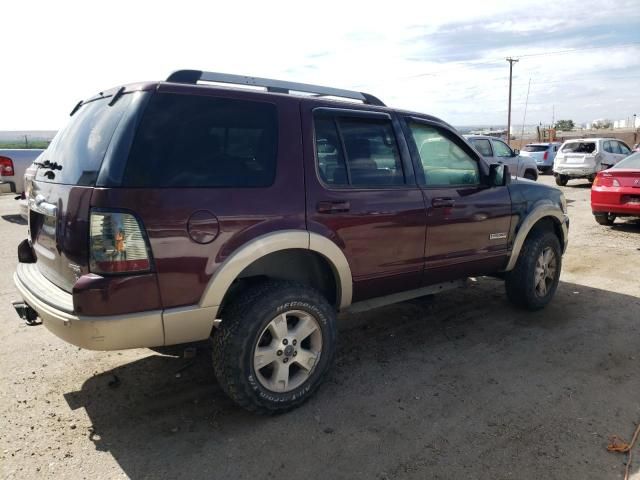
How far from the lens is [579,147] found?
17.6 m

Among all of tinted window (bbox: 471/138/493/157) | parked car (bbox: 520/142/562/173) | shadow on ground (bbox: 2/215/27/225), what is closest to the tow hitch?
shadow on ground (bbox: 2/215/27/225)

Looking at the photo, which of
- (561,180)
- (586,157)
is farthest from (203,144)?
(561,180)

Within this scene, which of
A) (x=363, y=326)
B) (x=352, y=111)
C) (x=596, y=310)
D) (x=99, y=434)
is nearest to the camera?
(x=99, y=434)

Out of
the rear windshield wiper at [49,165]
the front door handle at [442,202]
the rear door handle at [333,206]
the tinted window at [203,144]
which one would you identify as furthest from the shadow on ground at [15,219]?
the front door handle at [442,202]

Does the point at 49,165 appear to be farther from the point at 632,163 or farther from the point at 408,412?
the point at 632,163

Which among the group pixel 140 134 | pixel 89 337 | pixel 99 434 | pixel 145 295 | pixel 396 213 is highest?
pixel 140 134

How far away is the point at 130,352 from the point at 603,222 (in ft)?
29.3

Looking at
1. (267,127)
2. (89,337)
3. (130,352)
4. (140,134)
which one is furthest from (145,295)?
(130,352)

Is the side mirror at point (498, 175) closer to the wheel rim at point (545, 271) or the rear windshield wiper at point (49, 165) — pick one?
the wheel rim at point (545, 271)

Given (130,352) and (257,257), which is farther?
(130,352)

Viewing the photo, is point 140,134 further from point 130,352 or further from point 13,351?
point 13,351

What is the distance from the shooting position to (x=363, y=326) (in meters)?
4.55

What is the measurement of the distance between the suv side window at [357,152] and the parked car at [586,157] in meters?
15.7

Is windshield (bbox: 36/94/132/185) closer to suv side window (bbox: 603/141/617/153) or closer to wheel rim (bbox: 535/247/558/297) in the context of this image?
wheel rim (bbox: 535/247/558/297)
